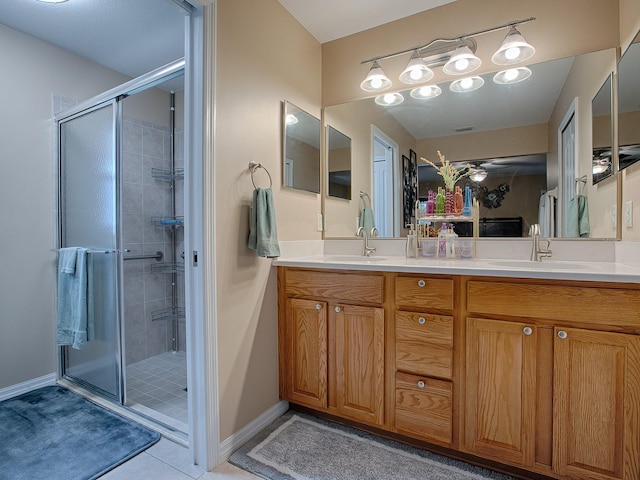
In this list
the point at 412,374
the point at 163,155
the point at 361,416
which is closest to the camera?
the point at 412,374

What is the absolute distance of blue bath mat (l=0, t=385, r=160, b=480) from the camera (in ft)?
4.93

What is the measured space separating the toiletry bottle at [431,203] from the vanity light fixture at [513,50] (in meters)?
0.80

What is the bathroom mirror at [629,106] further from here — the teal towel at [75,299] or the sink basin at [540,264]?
the teal towel at [75,299]

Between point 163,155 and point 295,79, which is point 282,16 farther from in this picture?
point 163,155

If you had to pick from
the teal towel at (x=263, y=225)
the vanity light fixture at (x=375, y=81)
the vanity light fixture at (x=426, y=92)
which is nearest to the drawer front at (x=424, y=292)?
the teal towel at (x=263, y=225)

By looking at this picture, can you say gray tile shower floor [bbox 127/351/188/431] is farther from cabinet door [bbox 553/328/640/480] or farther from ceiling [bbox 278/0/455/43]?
ceiling [bbox 278/0/455/43]

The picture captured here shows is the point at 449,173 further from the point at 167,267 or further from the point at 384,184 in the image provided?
the point at 167,267

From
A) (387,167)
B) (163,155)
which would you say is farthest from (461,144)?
(163,155)

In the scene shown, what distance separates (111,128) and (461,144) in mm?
2208

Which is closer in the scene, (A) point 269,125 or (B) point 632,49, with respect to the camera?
(B) point 632,49

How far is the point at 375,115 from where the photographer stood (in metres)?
2.27

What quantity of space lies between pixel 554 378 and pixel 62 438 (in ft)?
7.67

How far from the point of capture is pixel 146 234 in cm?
288

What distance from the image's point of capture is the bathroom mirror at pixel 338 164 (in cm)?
238
